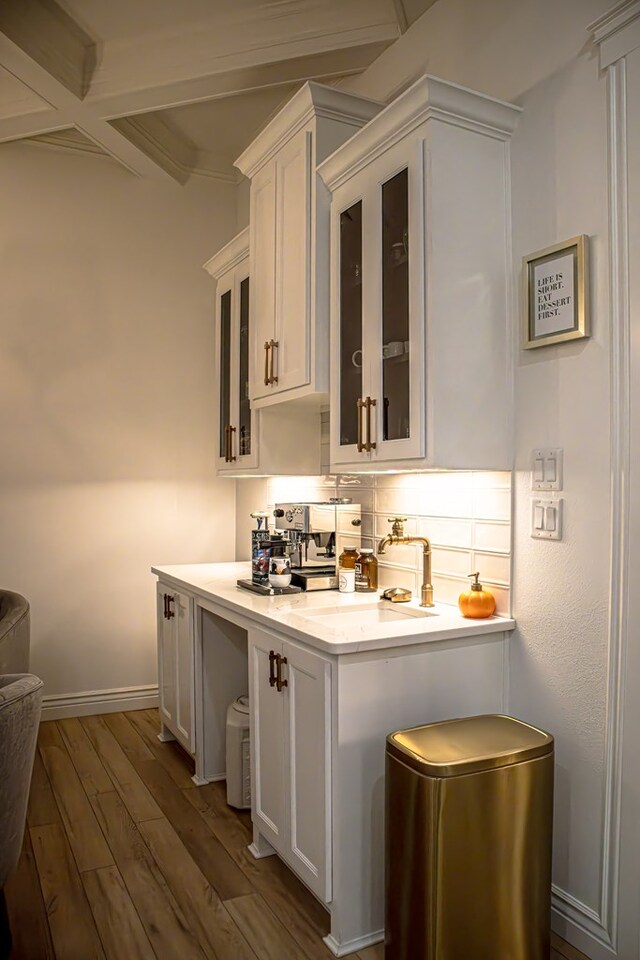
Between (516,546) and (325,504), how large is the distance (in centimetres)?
105

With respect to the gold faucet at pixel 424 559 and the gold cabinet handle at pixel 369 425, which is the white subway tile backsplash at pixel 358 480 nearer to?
the gold faucet at pixel 424 559

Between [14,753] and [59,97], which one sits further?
[59,97]

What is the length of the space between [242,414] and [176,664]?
120 cm

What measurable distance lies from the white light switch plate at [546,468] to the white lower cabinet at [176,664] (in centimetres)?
158

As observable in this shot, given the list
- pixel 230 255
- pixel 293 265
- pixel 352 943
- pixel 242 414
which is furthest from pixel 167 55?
pixel 352 943

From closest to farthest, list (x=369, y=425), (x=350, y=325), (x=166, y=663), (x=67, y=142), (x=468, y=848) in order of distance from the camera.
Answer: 1. (x=468, y=848)
2. (x=369, y=425)
3. (x=350, y=325)
4. (x=166, y=663)
5. (x=67, y=142)

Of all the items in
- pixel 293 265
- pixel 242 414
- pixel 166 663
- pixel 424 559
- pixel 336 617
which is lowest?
pixel 166 663

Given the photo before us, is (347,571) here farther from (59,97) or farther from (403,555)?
(59,97)

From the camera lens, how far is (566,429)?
201 centimetres

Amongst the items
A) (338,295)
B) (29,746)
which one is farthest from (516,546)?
(29,746)

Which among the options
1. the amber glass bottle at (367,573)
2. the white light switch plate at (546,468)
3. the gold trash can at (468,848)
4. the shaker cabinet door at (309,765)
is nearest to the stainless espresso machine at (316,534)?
the amber glass bottle at (367,573)

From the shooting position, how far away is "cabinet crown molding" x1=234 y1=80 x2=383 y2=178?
2.52m

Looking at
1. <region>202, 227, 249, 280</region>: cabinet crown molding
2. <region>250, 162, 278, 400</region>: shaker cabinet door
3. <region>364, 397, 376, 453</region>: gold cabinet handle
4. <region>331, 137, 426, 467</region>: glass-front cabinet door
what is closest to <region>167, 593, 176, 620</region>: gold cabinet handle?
<region>250, 162, 278, 400</region>: shaker cabinet door

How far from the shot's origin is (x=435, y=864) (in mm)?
1616
